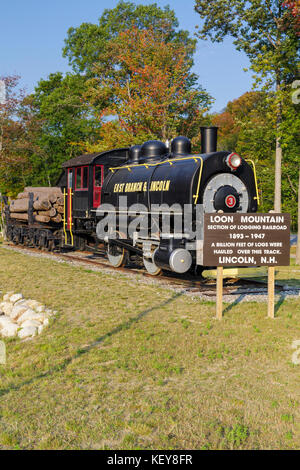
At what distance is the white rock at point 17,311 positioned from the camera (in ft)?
28.8

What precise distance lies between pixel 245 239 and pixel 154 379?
3.96 metres

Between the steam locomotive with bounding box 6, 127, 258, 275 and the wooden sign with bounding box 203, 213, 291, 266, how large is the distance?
70 cm

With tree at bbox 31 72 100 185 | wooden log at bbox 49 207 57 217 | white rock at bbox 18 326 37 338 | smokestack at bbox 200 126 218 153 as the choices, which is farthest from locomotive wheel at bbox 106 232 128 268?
tree at bbox 31 72 100 185

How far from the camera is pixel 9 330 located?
26.1 ft

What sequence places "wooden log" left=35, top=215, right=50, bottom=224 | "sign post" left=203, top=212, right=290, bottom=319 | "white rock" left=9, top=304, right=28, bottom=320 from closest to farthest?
"sign post" left=203, top=212, right=290, bottom=319
"white rock" left=9, top=304, right=28, bottom=320
"wooden log" left=35, top=215, right=50, bottom=224

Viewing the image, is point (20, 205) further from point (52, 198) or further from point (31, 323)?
point (31, 323)

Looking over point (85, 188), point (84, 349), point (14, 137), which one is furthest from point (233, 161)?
point (14, 137)

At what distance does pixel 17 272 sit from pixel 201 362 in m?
8.98

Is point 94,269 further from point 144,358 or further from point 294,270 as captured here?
point 144,358

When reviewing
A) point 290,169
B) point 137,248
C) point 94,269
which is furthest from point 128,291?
point 290,169

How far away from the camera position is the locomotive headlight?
36.5 feet

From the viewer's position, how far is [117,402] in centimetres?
511

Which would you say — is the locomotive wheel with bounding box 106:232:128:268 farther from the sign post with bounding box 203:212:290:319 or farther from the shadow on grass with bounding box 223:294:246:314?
the sign post with bounding box 203:212:290:319

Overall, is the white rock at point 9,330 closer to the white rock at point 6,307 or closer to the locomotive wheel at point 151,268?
the white rock at point 6,307
